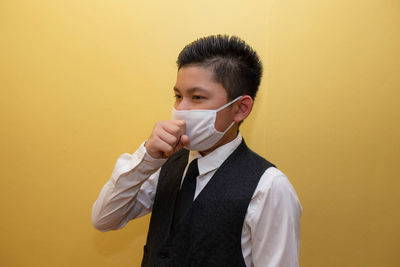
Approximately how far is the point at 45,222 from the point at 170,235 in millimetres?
792

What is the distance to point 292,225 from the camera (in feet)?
2.48

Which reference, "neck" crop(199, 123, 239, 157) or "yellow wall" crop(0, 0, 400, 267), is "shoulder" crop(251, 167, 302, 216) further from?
"yellow wall" crop(0, 0, 400, 267)

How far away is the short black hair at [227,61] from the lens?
85cm

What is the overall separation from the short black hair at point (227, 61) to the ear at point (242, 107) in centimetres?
2

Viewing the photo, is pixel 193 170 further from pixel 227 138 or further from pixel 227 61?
pixel 227 61

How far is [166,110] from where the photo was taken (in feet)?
4.04

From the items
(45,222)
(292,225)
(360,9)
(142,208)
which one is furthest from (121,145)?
(360,9)

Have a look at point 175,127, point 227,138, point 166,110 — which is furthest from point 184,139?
point 166,110

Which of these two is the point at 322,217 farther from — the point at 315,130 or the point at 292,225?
the point at 292,225

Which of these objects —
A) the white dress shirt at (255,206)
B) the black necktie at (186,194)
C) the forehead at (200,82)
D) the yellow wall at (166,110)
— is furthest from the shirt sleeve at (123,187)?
the yellow wall at (166,110)

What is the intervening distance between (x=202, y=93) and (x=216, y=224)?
369mm

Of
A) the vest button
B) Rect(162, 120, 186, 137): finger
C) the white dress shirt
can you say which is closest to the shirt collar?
the white dress shirt

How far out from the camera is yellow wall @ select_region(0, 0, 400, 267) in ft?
3.60

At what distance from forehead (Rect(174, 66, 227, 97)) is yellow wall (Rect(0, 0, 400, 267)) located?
377mm
